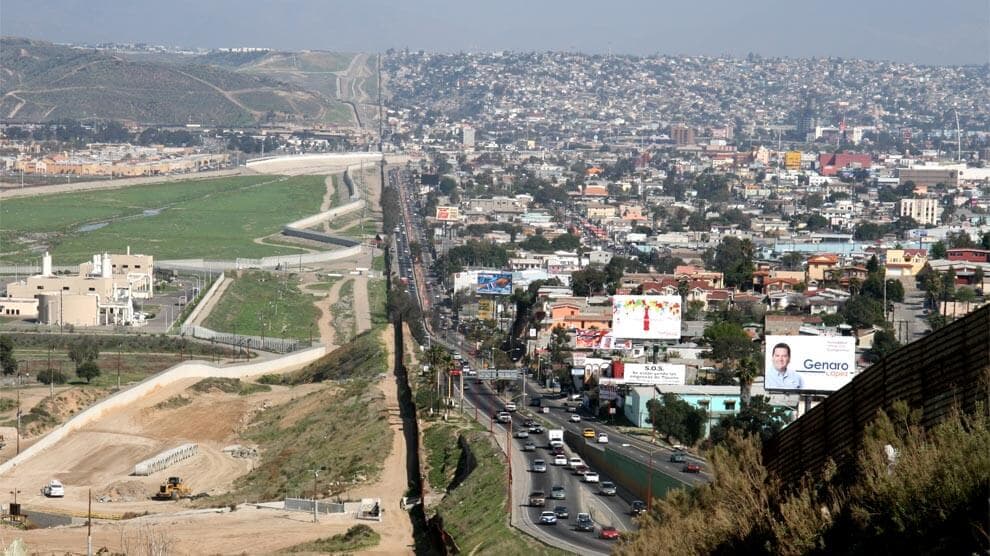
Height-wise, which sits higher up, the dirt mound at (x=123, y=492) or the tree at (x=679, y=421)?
the tree at (x=679, y=421)

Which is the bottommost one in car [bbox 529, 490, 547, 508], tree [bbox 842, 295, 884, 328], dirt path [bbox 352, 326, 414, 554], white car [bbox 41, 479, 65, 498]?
white car [bbox 41, 479, 65, 498]

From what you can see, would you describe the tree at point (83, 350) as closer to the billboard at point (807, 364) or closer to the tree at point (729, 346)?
the tree at point (729, 346)

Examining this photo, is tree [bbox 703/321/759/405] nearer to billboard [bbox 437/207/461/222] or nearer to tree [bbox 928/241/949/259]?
tree [bbox 928/241/949/259]

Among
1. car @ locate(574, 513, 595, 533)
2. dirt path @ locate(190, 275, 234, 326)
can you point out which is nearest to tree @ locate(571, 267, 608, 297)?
dirt path @ locate(190, 275, 234, 326)

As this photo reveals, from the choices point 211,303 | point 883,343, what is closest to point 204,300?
point 211,303

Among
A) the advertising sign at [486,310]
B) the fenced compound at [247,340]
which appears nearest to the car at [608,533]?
the fenced compound at [247,340]

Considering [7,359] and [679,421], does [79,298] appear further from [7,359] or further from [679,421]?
[679,421]

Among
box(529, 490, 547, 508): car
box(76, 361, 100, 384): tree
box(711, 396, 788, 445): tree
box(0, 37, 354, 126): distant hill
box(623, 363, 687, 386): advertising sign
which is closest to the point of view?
box(529, 490, 547, 508): car
